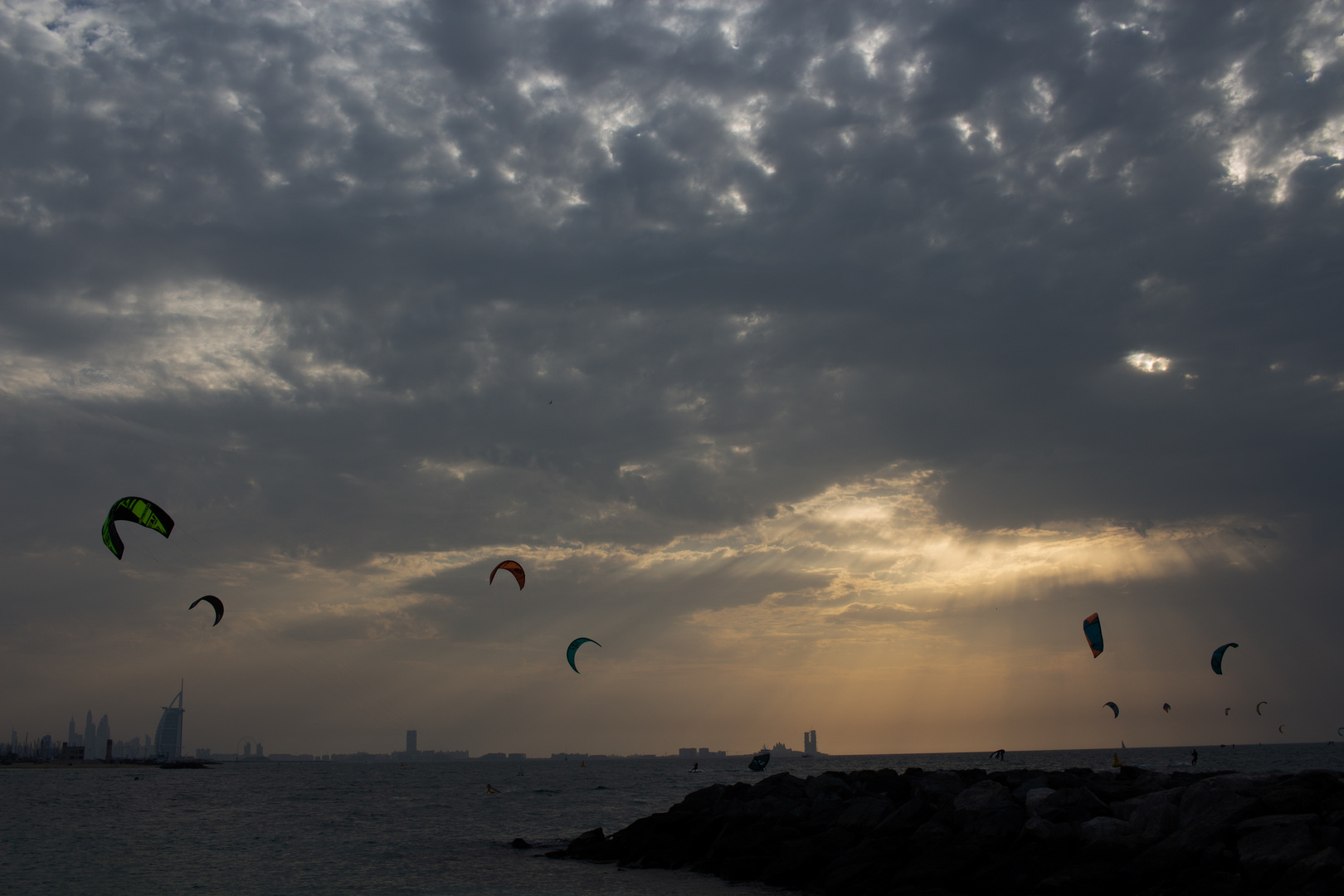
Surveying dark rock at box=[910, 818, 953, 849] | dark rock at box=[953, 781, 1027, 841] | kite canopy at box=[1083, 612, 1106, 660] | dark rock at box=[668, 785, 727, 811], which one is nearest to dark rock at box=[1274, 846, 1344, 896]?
dark rock at box=[953, 781, 1027, 841]

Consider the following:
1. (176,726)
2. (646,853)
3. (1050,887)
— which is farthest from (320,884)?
(176,726)

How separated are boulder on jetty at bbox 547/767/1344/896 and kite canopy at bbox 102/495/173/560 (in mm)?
14867

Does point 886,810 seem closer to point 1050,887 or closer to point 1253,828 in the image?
point 1050,887

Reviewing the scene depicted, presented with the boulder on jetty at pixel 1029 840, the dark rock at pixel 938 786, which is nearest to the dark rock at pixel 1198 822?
the boulder on jetty at pixel 1029 840

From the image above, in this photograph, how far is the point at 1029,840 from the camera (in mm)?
16625

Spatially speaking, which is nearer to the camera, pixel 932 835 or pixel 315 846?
pixel 932 835

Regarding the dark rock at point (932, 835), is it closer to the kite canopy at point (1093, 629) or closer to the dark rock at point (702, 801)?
the dark rock at point (702, 801)

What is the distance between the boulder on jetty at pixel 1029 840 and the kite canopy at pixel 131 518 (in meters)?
14.9

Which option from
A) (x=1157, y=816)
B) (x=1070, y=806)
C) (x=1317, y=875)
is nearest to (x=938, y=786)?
(x=1070, y=806)

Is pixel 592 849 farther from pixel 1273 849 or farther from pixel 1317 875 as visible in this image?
pixel 1317 875

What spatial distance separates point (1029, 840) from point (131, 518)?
24198 millimetres

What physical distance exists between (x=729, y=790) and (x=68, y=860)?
2055 cm

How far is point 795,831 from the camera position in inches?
854

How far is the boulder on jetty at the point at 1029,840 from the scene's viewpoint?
13586mm
